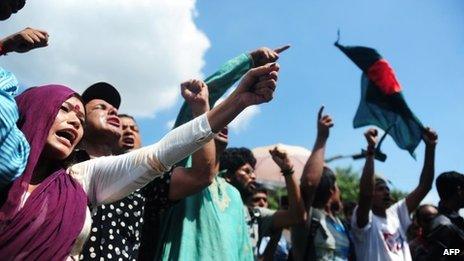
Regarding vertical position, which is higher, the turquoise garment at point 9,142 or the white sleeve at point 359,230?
the turquoise garment at point 9,142

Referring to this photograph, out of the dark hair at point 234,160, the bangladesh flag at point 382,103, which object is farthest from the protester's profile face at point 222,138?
the bangladesh flag at point 382,103

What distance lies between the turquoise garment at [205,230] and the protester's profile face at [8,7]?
1.29 m

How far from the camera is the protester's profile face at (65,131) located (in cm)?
179

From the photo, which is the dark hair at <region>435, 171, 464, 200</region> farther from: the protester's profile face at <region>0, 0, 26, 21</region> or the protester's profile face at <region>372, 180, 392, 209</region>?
the protester's profile face at <region>0, 0, 26, 21</region>

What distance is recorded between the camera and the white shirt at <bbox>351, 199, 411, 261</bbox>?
13.9 ft

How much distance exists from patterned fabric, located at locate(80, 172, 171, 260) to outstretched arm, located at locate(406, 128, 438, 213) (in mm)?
3133

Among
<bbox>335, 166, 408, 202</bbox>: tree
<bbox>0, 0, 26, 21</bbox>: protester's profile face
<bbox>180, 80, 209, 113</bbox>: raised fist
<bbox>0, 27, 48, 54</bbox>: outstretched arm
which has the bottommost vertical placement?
<bbox>335, 166, 408, 202</bbox>: tree

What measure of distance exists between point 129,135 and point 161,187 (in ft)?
2.53

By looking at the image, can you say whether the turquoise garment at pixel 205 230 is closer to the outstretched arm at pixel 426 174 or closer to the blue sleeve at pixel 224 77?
the blue sleeve at pixel 224 77

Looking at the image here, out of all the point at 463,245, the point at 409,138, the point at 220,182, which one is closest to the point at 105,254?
the point at 220,182

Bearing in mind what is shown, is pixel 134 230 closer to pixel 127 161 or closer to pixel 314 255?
pixel 127 161

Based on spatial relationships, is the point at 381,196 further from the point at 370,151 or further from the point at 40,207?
the point at 40,207

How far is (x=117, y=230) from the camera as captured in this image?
7.22ft

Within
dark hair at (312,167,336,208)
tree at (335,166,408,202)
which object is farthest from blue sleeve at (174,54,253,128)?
tree at (335,166,408,202)
